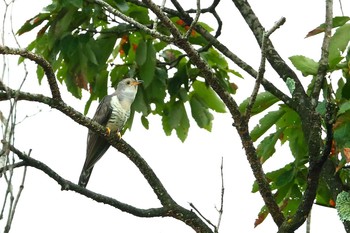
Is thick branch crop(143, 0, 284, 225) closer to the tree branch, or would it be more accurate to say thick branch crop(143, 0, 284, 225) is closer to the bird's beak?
the tree branch

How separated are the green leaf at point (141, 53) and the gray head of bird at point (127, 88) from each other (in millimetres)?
292

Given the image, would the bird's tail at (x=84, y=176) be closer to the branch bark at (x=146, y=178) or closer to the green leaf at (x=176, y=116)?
the green leaf at (x=176, y=116)

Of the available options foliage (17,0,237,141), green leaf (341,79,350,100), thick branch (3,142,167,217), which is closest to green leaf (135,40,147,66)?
foliage (17,0,237,141)

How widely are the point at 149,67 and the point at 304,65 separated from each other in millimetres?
1375

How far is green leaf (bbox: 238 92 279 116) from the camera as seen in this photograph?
6.23 metres

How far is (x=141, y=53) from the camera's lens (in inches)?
265

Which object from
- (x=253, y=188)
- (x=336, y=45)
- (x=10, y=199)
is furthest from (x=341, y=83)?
(x=10, y=199)

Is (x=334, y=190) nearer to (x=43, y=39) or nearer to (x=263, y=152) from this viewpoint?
(x=263, y=152)

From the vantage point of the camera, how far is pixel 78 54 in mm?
6754

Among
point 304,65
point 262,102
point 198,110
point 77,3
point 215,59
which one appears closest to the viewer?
point 304,65

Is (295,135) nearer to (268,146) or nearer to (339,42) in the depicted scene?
(268,146)

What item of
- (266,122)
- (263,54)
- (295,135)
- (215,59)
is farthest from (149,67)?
Result: (263,54)

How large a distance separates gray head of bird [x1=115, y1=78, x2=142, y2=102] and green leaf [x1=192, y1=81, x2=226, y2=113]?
499mm

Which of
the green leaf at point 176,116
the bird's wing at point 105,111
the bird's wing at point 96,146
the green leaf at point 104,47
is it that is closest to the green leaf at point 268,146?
the green leaf at point 176,116
